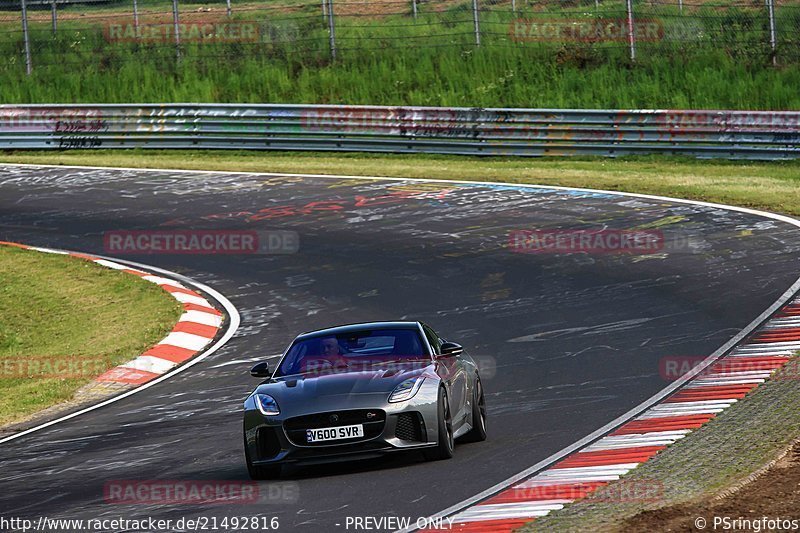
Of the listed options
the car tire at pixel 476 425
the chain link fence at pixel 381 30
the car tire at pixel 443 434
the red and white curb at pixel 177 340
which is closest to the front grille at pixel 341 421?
the car tire at pixel 443 434

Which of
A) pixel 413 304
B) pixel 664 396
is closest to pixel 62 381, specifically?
pixel 413 304

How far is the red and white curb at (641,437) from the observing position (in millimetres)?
8148

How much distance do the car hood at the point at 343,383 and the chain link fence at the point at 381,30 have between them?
76.8ft

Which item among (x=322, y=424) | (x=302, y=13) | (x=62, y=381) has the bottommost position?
(x=62, y=381)

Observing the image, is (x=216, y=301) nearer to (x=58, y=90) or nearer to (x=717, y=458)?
(x=717, y=458)

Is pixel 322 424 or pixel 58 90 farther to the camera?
pixel 58 90

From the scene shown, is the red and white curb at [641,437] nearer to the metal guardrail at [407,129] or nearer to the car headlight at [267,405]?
the car headlight at [267,405]

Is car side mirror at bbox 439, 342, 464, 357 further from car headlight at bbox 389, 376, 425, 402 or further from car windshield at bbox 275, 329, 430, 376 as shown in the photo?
car headlight at bbox 389, 376, 425, 402

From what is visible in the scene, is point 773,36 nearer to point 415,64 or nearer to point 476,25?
point 476,25

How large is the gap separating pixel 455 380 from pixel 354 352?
0.93m

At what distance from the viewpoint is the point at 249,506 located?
8.81 m

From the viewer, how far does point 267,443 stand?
32.3ft

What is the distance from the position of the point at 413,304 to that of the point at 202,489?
7.97m

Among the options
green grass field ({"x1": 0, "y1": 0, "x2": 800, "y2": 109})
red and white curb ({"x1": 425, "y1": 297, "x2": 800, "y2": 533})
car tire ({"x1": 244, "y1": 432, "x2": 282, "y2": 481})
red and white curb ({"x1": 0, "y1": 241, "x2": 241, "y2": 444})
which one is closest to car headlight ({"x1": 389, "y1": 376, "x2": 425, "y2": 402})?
car tire ({"x1": 244, "y1": 432, "x2": 282, "y2": 481})
